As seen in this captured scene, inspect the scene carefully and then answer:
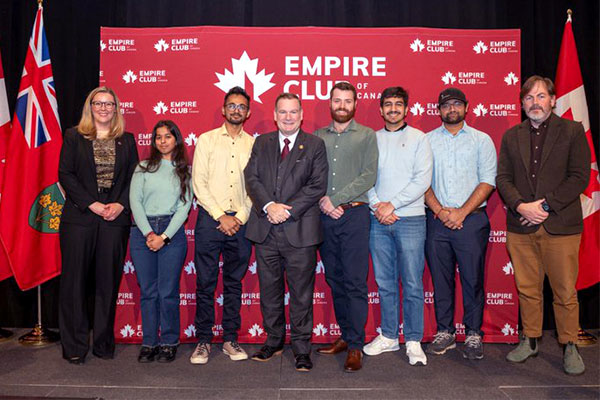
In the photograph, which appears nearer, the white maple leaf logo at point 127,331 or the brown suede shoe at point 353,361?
the brown suede shoe at point 353,361

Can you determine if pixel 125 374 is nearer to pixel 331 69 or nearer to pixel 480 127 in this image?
pixel 331 69

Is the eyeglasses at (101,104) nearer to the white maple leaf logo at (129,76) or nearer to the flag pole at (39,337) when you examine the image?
the white maple leaf logo at (129,76)

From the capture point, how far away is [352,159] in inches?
135

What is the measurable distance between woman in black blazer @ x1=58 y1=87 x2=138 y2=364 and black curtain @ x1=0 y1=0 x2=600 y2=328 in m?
1.14

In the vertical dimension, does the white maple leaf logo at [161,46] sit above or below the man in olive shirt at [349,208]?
above

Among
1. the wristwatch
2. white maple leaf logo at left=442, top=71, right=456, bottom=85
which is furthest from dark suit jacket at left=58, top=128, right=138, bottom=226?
white maple leaf logo at left=442, top=71, right=456, bottom=85

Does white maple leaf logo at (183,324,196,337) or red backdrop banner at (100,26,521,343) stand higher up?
red backdrop banner at (100,26,521,343)

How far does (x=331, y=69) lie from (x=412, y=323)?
2151 millimetres

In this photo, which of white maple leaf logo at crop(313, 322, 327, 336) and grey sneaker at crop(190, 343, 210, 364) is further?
white maple leaf logo at crop(313, 322, 327, 336)

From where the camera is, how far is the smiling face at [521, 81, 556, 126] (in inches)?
132

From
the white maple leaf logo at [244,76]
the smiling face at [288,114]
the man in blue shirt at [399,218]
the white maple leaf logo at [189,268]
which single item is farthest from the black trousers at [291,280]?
the white maple leaf logo at [244,76]

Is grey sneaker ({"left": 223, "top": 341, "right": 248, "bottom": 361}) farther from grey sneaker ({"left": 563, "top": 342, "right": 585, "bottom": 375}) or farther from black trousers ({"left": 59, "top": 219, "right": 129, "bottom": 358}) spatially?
grey sneaker ({"left": 563, "top": 342, "right": 585, "bottom": 375})

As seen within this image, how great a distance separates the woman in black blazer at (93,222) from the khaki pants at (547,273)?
291 cm

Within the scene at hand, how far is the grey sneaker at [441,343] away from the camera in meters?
3.58
